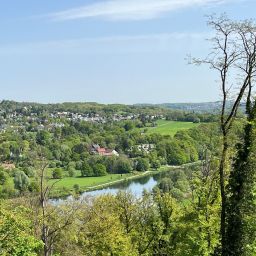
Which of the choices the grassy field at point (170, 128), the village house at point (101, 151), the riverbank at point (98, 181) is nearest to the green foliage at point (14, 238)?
the riverbank at point (98, 181)

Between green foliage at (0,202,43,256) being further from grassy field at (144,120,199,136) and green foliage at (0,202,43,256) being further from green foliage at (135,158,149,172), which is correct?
grassy field at (144,120,199,136)

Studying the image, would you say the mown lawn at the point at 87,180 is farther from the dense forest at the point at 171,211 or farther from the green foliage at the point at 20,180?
the dense forest at the point at 171,211

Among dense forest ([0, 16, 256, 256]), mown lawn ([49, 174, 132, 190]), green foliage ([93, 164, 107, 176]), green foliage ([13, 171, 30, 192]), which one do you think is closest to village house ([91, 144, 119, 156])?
green foliage ([93, 164, 107, 176])

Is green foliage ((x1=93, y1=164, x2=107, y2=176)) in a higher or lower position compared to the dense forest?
lower

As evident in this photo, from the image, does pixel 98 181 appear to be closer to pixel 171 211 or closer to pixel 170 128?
pixel 171 211

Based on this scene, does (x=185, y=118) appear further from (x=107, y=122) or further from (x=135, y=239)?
(x=135, y=239)

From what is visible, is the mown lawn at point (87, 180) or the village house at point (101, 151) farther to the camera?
the village house at point (101, 151)

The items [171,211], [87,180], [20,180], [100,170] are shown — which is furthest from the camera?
[100,170]

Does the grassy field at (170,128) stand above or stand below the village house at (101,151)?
above

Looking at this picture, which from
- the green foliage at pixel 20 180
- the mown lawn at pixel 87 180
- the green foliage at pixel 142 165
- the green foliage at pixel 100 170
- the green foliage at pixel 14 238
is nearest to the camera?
the green foliage at pixel 14 238

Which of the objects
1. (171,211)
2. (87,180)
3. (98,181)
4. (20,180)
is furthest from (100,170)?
(171,211)

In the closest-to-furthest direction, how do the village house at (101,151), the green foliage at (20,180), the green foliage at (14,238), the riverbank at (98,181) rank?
the green foliage at (14,238) → the green foliage at (20,180) → the riverbank at (98,181) → the village house at (101,151)

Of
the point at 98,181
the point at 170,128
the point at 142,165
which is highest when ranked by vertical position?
the point at 170,128

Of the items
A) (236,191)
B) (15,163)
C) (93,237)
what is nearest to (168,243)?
(93,237)
